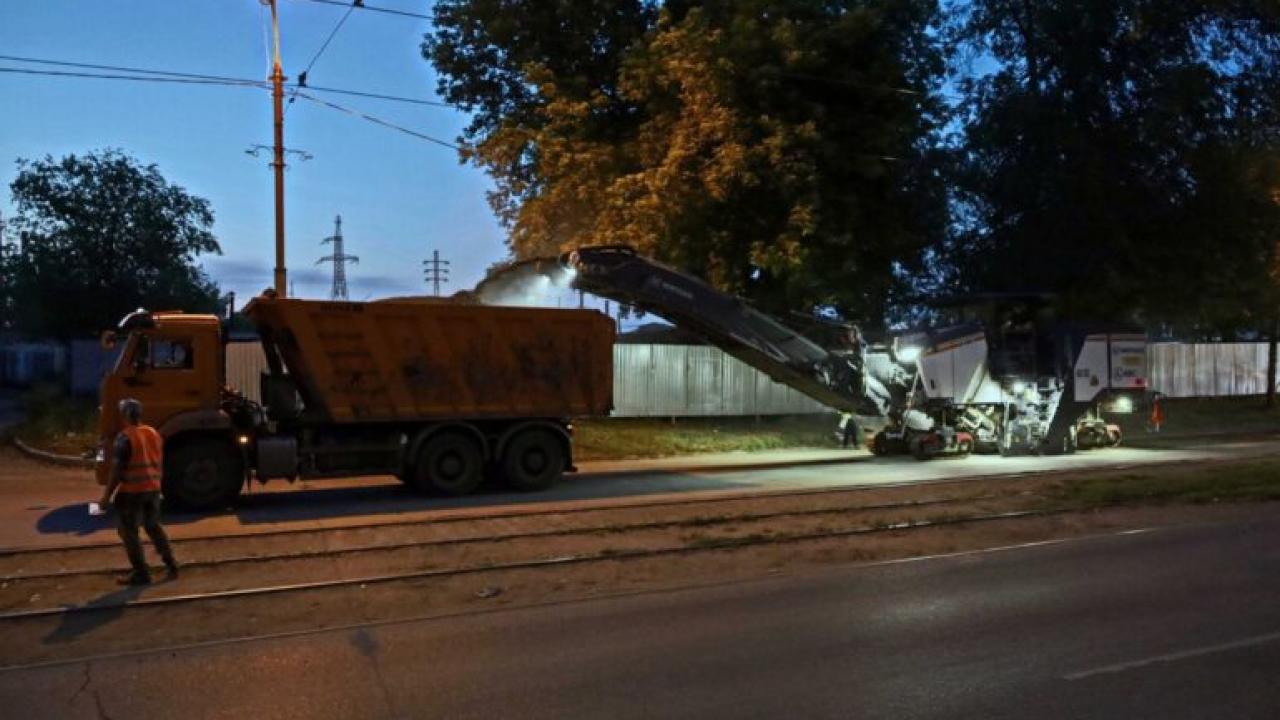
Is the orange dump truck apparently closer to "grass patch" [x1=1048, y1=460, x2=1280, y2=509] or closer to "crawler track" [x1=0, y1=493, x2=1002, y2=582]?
"crawler track" [x1=0, y1=493, x2=1002, y2=582]

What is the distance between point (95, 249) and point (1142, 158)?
30.2 metres

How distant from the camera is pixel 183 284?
3212 centimetres

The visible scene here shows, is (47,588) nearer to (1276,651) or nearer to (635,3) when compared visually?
(1276,651)

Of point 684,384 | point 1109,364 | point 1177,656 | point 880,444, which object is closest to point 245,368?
point 684,384

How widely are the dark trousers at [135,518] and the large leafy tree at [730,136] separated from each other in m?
12.5

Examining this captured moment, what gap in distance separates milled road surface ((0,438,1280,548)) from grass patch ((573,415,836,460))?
92 cm

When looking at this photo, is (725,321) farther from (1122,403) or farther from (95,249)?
(95,249)

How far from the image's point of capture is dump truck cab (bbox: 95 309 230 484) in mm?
12727

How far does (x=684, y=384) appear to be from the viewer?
23.7 metres

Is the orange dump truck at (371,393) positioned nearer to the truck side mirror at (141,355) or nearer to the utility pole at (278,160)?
the truck side mirror at (141,355)

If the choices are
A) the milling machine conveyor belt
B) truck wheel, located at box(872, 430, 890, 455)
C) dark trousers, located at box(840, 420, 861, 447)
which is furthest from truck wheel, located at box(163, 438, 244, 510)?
dark trousers, located at box(840, 420, 861, 447)

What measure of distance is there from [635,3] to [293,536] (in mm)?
16982

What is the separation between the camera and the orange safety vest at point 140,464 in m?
8.49

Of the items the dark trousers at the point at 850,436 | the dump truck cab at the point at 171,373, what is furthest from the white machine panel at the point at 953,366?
the dump truck cab at the point at 171,373
